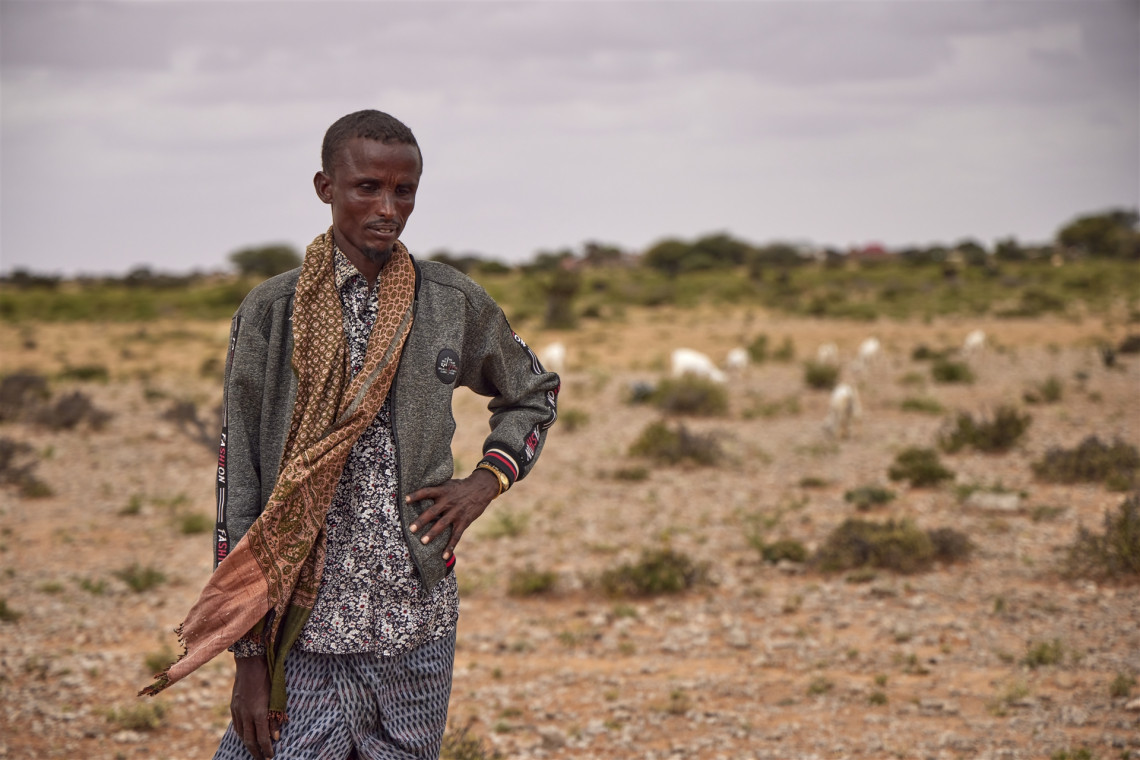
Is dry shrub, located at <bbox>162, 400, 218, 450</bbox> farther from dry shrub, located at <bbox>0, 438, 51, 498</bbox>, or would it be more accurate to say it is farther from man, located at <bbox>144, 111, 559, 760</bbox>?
man, located at <bbox>144, 111, 559, 760</bbox>

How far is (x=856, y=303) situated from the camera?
31156mm

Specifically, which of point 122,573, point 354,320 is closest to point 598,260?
point 122,573

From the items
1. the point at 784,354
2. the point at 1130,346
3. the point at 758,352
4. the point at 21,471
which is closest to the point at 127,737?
the point at 21,471

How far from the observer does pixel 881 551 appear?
6.66m

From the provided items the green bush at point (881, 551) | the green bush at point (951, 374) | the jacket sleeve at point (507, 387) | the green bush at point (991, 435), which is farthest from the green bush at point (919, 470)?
the jacket sleeve at point (507, 387)

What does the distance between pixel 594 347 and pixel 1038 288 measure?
58.8ft

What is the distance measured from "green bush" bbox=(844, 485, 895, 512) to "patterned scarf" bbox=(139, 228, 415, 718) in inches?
272

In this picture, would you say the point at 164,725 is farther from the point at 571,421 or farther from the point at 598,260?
the point at 598,260

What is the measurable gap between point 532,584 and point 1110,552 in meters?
3.64

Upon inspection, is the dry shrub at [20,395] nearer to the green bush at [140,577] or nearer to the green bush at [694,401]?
the green bush at [140,577]

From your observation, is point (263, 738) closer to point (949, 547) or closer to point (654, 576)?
point (654, 576)

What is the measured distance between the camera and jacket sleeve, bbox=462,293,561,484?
7.32 feet

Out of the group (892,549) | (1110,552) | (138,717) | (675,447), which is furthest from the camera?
(675,447)

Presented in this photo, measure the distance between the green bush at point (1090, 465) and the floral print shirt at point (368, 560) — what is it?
26.0ft
